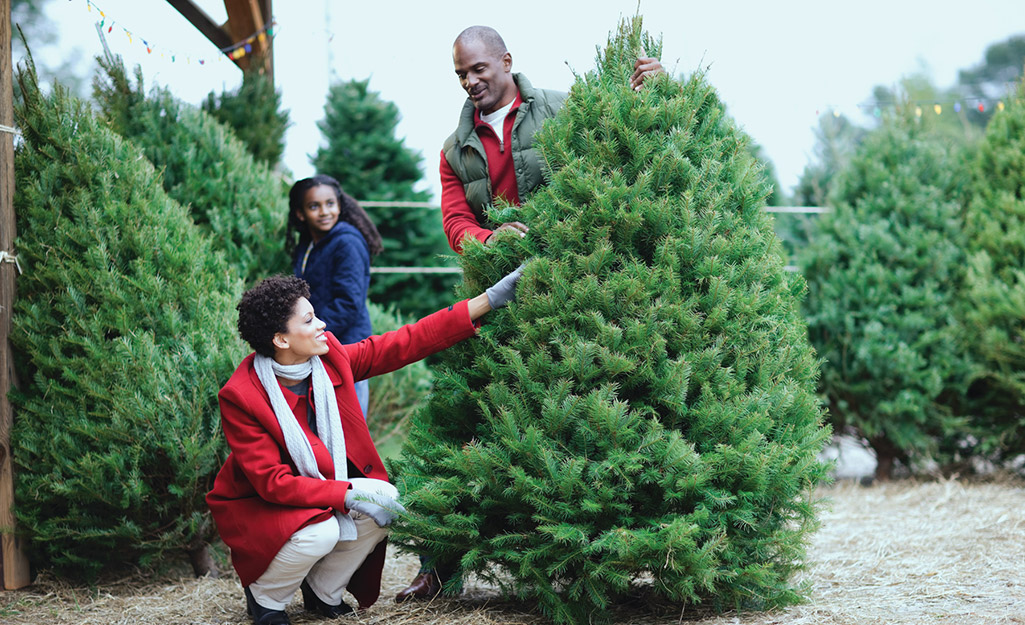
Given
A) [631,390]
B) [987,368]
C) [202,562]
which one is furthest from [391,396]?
[987,368]

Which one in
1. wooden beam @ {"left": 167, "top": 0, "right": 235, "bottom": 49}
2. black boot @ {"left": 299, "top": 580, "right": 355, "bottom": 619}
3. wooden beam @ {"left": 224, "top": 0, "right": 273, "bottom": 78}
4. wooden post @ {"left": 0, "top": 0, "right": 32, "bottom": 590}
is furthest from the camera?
wooden beam @ {"left": 224, "top": 0, "right": 273, "bottom": 78}

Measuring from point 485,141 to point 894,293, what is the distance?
11.9ft

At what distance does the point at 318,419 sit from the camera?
10.2 feet

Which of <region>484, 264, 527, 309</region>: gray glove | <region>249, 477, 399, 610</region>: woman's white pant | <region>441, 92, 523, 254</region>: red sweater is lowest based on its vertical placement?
<region>249, 477, 399, 610</region>: woman's white pant

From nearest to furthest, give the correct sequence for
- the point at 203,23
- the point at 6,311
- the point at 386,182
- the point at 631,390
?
the point at 631,390 < the point at 6,311 < the point at 203,23 < the point at 386,182

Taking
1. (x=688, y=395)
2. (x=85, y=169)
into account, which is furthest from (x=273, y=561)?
Answer: (x=85, y=169)

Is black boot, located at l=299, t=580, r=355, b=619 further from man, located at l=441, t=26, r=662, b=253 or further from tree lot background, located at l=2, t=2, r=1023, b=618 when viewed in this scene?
tree lot background, located at l=2, t=2, r=1023, b=618

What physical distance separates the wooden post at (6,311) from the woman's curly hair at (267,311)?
4.46 ft

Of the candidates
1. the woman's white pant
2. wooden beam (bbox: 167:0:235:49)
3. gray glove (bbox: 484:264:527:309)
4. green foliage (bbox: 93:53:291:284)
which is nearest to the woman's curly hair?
the woman's white pant

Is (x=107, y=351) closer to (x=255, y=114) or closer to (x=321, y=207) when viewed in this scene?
(x=321, y=207)

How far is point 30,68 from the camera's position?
391 centimetres

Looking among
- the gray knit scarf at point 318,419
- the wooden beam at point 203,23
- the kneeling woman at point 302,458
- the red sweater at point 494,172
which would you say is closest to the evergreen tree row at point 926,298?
the red sweater at point 494,172

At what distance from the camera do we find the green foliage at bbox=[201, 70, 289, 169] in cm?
607

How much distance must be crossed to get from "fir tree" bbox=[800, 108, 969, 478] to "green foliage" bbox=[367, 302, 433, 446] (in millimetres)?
2657
